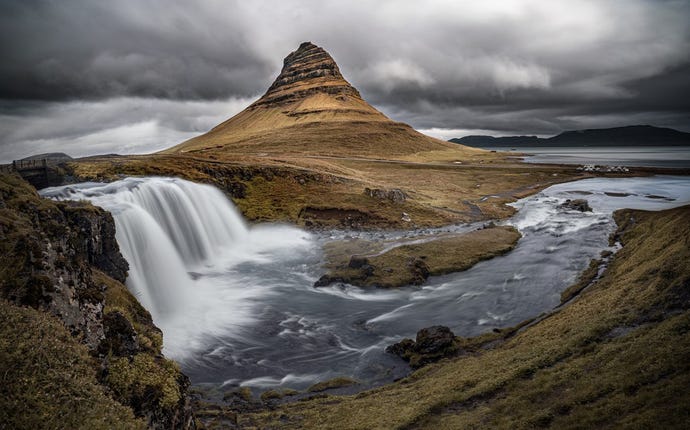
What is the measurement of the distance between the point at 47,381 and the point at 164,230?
117ft

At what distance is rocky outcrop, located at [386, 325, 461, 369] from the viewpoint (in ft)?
72.4

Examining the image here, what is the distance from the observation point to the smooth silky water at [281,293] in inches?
956

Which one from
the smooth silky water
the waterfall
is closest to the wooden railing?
the waterfall

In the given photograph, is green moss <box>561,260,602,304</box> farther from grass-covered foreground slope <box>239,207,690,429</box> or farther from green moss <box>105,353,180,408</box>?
green moss <box>105,353,180,408</box>

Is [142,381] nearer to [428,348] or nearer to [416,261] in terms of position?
[428,348]

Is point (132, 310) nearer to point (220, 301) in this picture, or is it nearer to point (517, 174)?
point (220, 301)

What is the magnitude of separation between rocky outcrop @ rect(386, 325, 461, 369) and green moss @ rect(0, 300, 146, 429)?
15372mm

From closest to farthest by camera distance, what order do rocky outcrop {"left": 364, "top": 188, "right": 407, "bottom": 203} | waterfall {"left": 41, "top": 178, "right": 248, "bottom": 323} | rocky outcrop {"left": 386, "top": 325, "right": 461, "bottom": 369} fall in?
1. rocky outcrop {"left": 386, "top": 325, "right": 461, "bottom": 369}
2. waterfall {"left": 41, "top": 178, "right": 248, "bottom": 323}
3. rocky outcrop {"left": 364, "top": 188, "right": 407, "bottom": 203}

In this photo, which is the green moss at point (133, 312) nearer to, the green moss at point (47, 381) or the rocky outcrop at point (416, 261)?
the green moss at point (47, 381)

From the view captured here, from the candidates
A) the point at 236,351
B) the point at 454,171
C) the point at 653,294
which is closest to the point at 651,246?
the point at 653,294

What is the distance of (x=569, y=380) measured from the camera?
13617mm

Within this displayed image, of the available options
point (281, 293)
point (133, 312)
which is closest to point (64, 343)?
point (133, 312)

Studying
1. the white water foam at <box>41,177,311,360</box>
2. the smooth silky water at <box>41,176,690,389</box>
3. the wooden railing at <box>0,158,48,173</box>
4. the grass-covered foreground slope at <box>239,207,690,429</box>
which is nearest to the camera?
the grass-covered foreground slope at <box>239,207,690,429</box>

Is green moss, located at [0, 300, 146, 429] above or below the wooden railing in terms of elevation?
below
